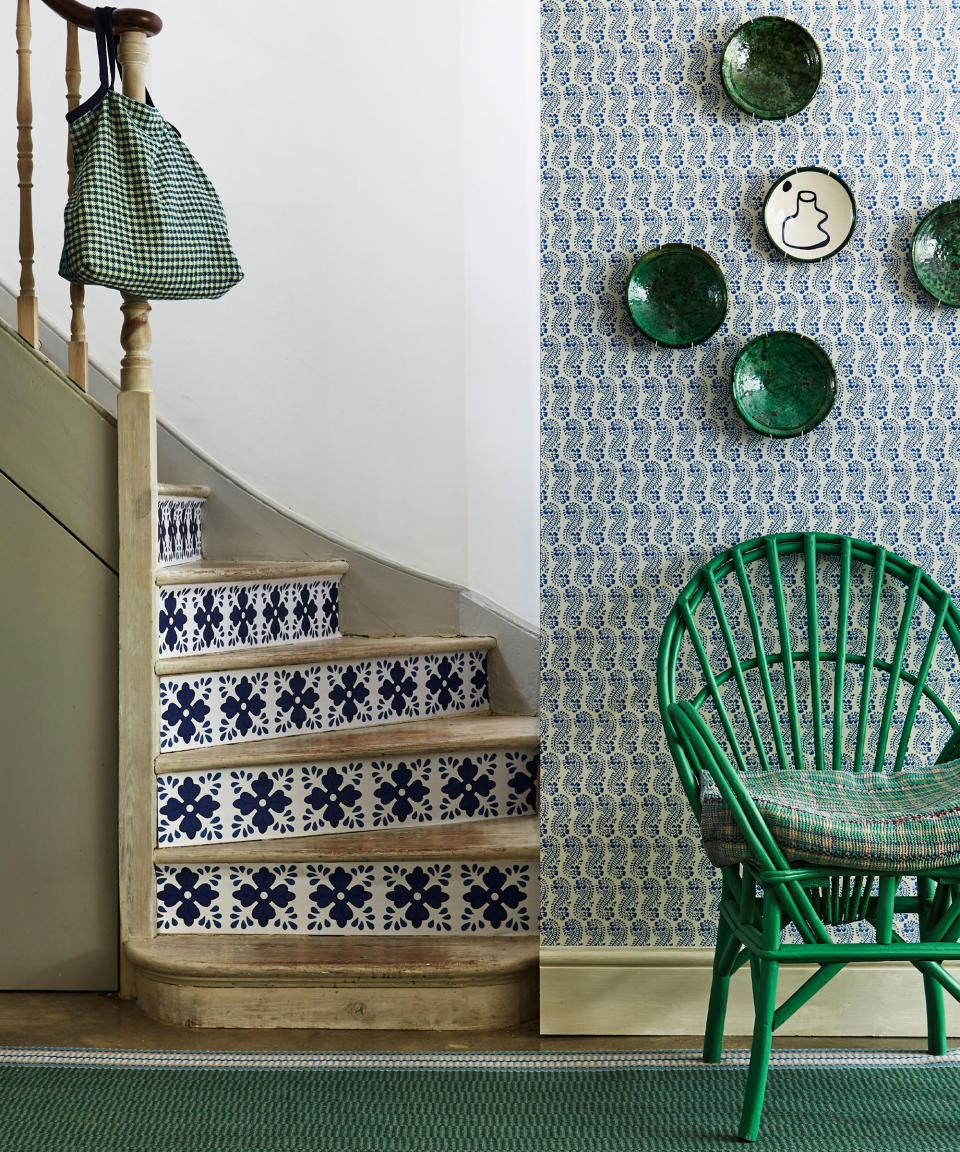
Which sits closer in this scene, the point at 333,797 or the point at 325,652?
the point at 333,797

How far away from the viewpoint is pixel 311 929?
225cm

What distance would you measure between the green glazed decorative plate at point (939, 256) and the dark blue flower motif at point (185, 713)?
Answer: 5.65 feet

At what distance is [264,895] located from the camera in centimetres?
225

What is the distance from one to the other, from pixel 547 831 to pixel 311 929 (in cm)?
57

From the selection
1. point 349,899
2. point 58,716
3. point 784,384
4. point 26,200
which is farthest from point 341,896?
point 26,200

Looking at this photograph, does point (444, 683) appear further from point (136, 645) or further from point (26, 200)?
point (26, 200)

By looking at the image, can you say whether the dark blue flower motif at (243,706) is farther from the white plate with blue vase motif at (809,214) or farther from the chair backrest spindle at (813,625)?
the white plate with blue vase motif at (809,214)

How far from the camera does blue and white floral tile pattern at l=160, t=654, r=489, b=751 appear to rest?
2338 millimetres

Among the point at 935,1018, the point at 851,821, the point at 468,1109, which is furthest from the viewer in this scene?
the point at 935,1018

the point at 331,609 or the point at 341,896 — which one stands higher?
the point at 331,609

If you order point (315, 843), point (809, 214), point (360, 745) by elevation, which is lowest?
point (315, 843)

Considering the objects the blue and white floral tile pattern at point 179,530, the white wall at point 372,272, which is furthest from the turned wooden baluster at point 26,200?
the white wall at point 372,272

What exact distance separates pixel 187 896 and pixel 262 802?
25cm

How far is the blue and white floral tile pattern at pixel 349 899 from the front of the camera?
2.24 meters
